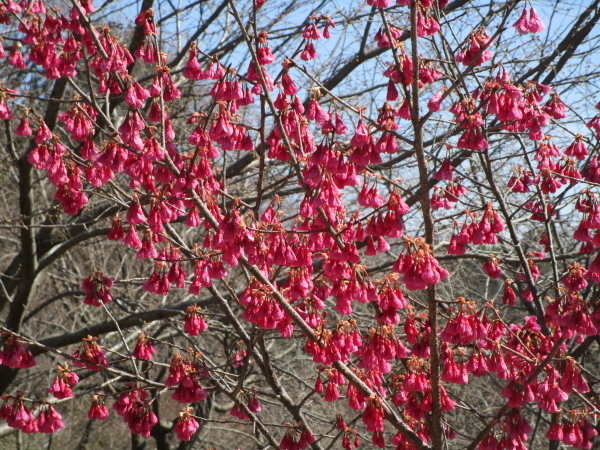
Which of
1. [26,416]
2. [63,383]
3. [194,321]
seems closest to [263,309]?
[194,321]

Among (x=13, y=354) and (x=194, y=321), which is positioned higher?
(x=194, y=321)

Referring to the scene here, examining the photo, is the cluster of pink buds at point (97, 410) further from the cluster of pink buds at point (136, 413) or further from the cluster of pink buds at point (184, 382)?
the cluster of pink buds at point (184, 382)

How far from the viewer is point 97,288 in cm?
509

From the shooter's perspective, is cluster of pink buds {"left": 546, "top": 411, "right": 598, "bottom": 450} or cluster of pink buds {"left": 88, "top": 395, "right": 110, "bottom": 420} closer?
cluster of pink buds {"left": 546, "top": 411, "right": 598, "bottom": 450}

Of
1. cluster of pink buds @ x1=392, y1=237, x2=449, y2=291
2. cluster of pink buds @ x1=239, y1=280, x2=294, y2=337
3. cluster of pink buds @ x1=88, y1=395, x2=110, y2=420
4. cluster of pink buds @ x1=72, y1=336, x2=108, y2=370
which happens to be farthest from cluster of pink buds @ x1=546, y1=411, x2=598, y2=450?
cluster of pink buds @ x1=88, y1=395, x2=110, y2=420

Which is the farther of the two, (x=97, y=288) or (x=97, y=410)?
(x=97, y=410)

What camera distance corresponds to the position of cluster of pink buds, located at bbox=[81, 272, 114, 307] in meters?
5.05

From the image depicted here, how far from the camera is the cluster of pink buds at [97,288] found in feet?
16.6

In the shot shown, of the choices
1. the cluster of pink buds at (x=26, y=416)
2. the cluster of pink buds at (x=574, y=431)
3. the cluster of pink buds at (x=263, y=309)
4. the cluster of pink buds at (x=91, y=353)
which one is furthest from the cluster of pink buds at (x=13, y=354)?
the cluster of pink buds at (x=574, y=431)

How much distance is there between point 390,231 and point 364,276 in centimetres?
36

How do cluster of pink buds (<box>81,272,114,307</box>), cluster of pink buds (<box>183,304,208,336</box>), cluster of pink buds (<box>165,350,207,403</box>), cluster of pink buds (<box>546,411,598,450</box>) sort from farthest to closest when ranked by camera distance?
1. cluster of pink buds (<box>81,272,114,307</box>)
2. cluster of pink buds (<box>183,304,208,336</box>)
3. cluster of pink buds (<box>165,350,207,403</box>)
4. cluster of pink buds (<box>546,411,598,450</box>)

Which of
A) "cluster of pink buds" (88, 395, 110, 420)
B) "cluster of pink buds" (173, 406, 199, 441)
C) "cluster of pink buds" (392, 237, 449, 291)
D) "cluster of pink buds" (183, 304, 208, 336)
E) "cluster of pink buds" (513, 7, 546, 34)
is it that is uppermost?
"cluster of pink buds" (513, 7, 546, 34)

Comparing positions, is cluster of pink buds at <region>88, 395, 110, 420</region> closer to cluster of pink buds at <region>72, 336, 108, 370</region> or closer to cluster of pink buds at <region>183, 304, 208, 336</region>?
cluster of pink buds at <region>72, 336, 108, 370</region>

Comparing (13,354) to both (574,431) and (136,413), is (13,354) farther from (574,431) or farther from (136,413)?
(574,431)
